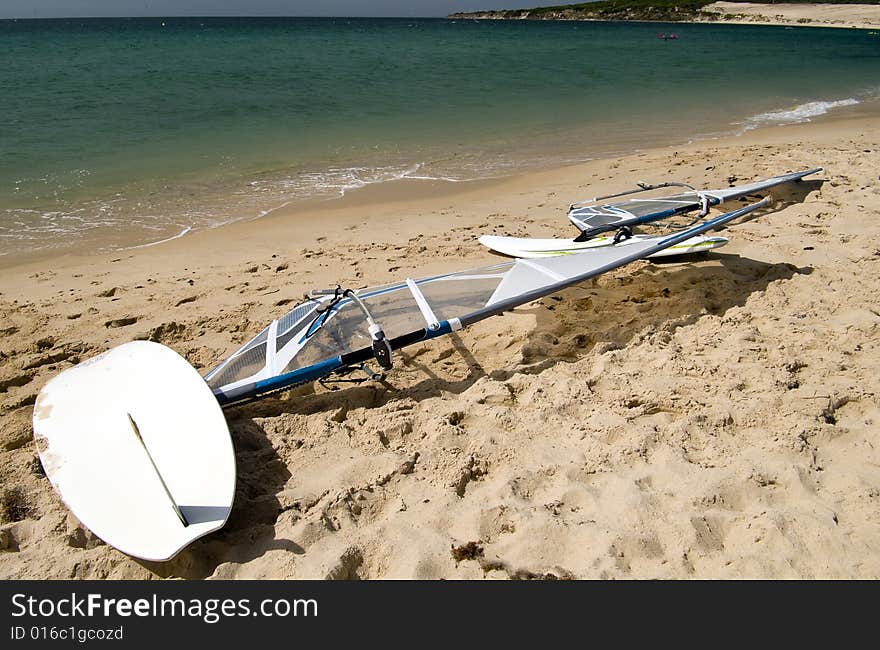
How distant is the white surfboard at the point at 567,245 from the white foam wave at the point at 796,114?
11.2 metres

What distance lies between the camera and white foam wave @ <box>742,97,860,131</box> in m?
15.2

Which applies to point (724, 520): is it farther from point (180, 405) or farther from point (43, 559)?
point (43, 559)

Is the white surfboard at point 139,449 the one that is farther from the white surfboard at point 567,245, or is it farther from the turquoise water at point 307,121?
the turquoise water at point 307,121

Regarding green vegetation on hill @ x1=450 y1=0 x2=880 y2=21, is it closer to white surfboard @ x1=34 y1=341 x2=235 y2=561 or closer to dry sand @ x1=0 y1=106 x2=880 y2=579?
dry sand @ x1=0 y1=106 x2=880 y2=579

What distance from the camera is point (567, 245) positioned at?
6.18 metres

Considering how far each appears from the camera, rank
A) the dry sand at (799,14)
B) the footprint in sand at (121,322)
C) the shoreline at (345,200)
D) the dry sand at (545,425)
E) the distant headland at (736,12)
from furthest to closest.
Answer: the distant headland at (736,12) < the dry sand at (799,14) < the shoreline at (345,200) < the footprint in sand at (121,322) < the dry sand at (545,425)

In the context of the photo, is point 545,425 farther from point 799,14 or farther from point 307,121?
point 799,14

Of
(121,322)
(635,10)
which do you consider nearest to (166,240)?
(121,322)

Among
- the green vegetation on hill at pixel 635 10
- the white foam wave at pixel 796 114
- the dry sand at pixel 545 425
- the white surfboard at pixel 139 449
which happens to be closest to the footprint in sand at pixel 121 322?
the dry sand at pixel 545 425

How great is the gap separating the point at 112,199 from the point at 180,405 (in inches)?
306

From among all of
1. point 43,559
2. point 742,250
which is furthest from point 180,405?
point 742,250

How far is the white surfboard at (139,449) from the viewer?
2.85 m

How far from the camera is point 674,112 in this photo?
16.9 metres

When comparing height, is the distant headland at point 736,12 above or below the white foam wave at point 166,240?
above
